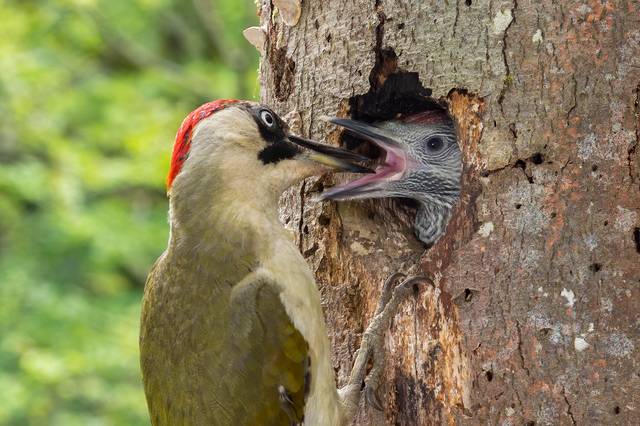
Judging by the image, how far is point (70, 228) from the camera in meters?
8.55

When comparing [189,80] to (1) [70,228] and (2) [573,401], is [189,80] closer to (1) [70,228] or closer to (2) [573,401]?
(1) [70,228]

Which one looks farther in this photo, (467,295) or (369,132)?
(369,132)

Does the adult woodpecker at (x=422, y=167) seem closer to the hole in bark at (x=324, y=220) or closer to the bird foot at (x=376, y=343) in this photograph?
the hole in bark at (x=324, y=220)

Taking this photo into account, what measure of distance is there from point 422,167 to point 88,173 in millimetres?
5389

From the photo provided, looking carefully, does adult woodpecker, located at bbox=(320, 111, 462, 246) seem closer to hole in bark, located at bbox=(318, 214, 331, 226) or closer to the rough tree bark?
hole in bark, located at bbox=(318, 214, 331, 226)

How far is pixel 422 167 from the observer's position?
4035 mm

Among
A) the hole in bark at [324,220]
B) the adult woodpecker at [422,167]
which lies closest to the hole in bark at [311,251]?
the hole in bark at [324,220]

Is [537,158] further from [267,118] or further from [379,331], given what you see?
[267,118]

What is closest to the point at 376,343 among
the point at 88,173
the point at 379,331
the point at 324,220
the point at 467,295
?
the point at 379,331

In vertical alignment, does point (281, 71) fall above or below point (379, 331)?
above

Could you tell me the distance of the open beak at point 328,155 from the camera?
11.5 ft

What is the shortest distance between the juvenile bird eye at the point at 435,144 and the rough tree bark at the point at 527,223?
699mm

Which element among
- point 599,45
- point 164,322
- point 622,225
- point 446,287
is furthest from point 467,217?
point 164,322

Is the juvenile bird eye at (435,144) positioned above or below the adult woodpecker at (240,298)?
above
